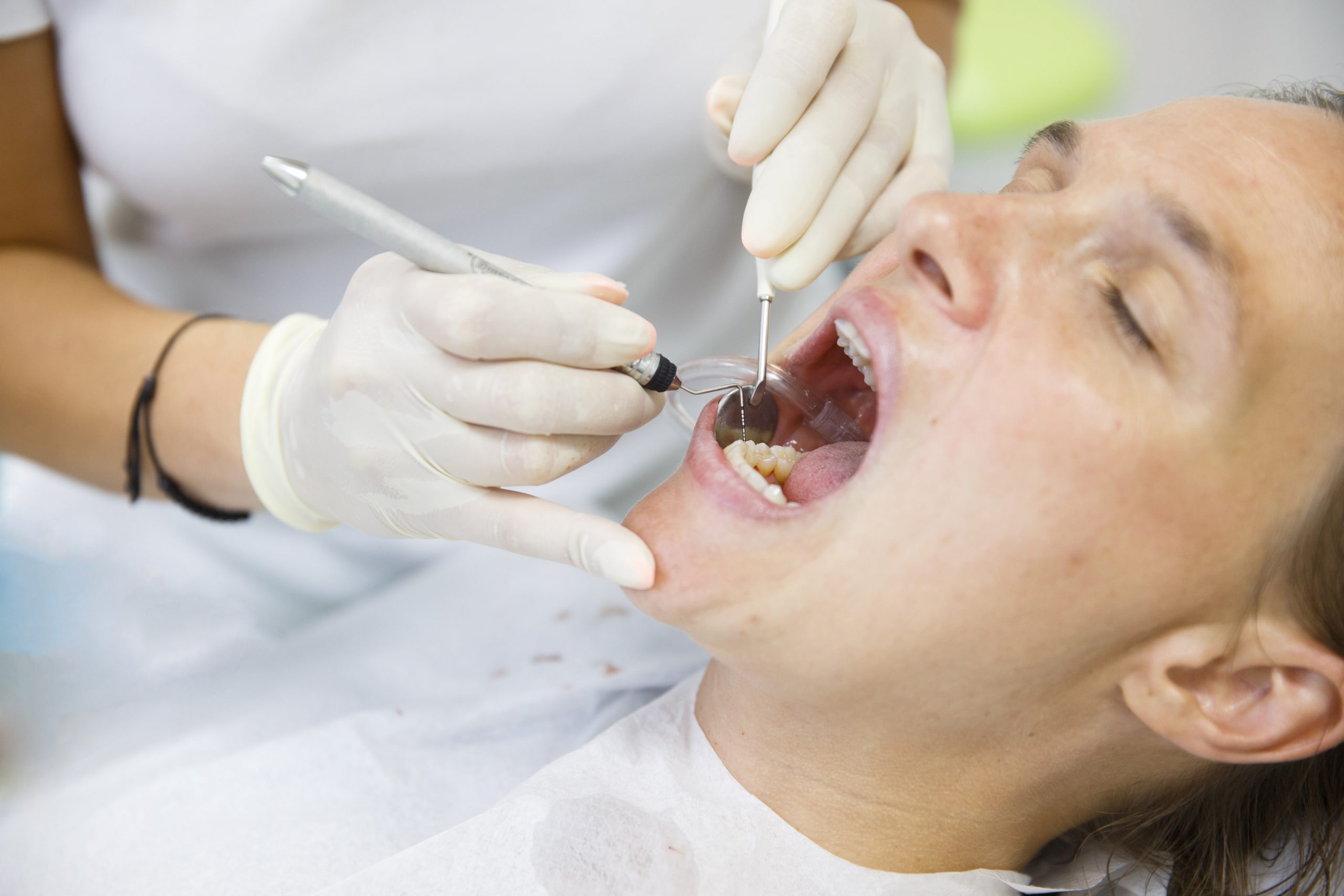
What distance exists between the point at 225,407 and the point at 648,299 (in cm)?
77

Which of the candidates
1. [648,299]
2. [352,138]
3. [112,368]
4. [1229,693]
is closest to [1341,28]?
[648,299]

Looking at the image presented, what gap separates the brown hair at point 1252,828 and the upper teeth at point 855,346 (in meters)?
0.64

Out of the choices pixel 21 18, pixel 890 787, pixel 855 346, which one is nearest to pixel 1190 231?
pixel 855 346

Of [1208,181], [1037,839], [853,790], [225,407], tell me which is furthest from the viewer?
[225,407]

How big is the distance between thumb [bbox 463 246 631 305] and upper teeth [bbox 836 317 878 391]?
0.25 m

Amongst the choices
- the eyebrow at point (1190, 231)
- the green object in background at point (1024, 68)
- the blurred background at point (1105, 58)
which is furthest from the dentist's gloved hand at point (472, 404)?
the green object in background at point (1024, 68)

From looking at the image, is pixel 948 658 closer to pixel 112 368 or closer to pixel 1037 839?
pixel 1037 839

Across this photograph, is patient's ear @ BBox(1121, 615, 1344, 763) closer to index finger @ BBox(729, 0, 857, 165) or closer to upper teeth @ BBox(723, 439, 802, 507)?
upper teeth @ BBox(723, 439, 802, 507)

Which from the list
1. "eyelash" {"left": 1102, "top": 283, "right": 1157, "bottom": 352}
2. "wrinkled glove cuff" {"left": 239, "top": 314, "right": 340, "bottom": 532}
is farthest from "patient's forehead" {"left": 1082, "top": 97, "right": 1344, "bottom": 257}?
"wrinkled glove cuff" {"left": 239, "top": 314, "right": 340, "bottom": 532}

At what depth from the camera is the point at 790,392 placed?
1273 millimetres

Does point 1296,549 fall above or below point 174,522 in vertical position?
above

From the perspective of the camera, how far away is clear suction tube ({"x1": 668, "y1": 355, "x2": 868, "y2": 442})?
4.15 ft

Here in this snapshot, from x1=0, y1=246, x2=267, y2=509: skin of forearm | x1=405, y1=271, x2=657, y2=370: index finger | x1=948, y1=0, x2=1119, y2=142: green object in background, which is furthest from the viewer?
x1=948, y1=0, x2=1119, y2=142: green object in background

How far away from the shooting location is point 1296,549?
102 centimetres
